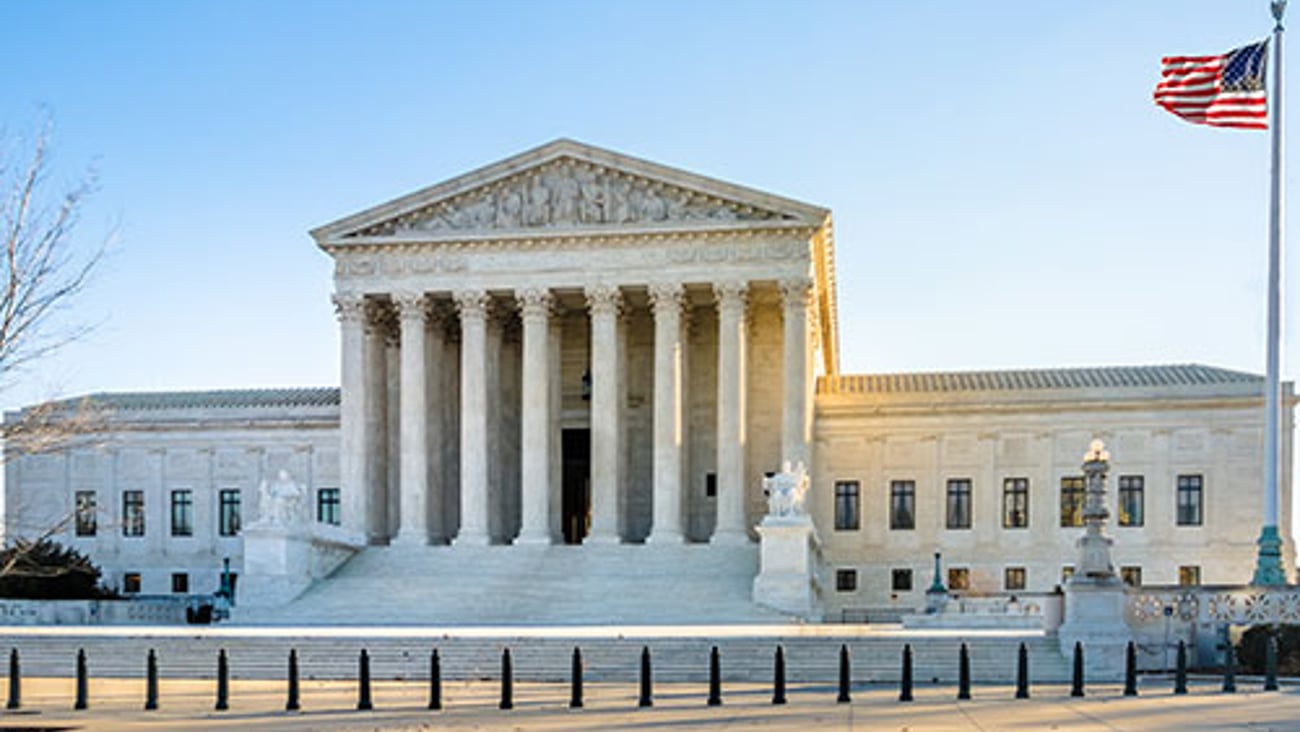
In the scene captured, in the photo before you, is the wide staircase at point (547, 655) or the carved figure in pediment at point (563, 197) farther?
the carved figure in pediment at point (563, 197)

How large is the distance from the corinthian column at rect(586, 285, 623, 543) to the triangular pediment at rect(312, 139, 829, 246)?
290 cm

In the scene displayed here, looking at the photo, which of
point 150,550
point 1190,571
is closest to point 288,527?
point 150,550

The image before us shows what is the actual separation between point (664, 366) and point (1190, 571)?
22246 mm

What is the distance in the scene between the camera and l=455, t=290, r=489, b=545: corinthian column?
185 ft

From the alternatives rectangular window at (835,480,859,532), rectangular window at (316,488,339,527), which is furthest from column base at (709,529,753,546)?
rectangular window at (316,488,339,527)

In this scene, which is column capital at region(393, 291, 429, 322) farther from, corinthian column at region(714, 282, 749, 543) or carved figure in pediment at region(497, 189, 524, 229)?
corinthian column at region(714, 282, 749, 543)

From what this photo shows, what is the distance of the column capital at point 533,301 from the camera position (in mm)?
55906

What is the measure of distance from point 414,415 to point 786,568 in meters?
17.1

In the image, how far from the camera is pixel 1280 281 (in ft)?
115

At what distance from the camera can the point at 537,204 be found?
184 ft

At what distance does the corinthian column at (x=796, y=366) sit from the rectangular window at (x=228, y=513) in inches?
999

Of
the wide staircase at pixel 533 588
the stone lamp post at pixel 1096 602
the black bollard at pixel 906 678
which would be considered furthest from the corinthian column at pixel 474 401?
the black bollard at pixel 906 678

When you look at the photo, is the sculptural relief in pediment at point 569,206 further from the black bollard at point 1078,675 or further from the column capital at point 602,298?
the black bollard at point 1078,675

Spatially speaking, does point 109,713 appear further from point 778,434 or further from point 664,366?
point 778,434
